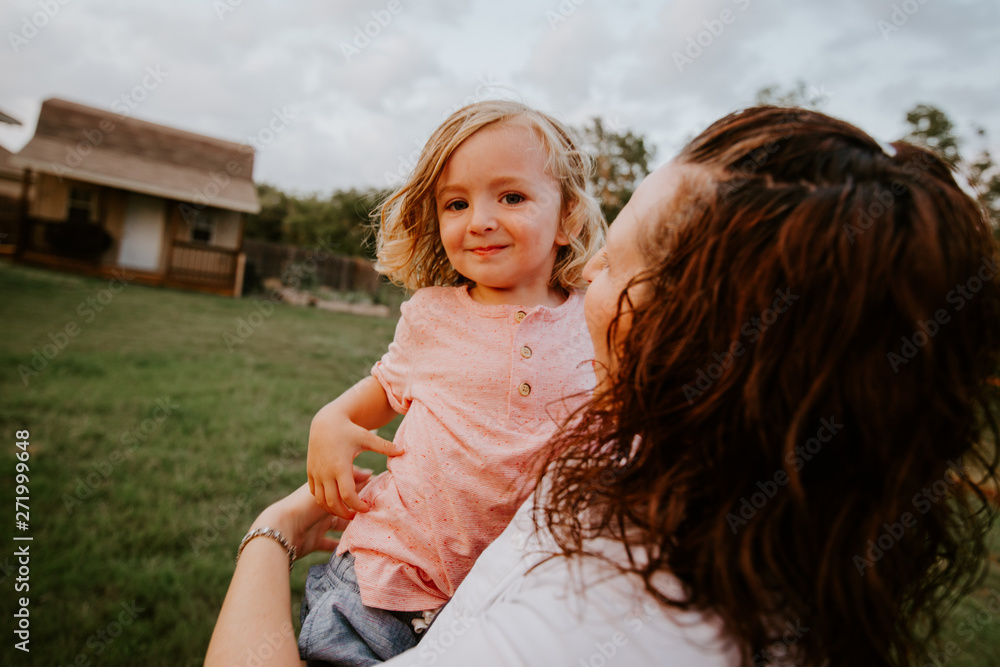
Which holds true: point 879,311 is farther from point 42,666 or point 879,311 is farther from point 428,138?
point 42,666

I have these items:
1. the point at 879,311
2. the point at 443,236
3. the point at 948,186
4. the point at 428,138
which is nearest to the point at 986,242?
the point at 948,186

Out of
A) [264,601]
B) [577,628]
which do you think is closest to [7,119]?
[264,601]

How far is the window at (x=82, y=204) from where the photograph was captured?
56.4 feet

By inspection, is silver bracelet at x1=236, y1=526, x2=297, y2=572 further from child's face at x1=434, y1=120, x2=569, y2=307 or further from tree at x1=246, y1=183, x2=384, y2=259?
tree at x1=246, y1=183, x2=384, y2=259

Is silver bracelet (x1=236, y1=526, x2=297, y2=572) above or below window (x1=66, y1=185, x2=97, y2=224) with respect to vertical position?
below

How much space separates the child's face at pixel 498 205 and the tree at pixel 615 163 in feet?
7.37

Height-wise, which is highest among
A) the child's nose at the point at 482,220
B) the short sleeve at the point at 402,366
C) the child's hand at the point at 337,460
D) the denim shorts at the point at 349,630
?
the child's nose at the point at 482,220

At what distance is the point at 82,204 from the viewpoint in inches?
683

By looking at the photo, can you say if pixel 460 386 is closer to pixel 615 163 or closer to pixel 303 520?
pixel 303 520

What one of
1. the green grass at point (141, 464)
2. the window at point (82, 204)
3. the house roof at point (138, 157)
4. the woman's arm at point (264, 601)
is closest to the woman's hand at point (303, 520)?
the woman's arm at point (264, 601)

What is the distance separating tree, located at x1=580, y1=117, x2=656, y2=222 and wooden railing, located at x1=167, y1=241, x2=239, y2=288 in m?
14.0

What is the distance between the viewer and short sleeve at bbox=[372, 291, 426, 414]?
174 cm

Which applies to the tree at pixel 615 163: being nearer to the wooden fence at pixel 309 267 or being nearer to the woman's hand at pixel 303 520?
the woman's hand at pixel 303 520

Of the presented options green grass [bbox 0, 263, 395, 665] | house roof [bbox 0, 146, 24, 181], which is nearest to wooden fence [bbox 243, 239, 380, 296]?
green grass [bbox 0, 263, 395, 665]
